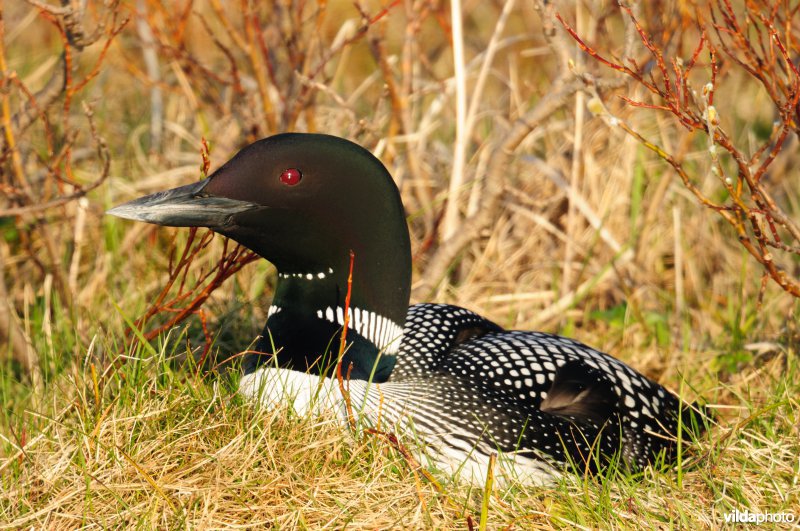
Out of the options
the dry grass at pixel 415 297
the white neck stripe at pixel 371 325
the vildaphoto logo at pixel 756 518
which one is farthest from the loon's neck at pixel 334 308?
the vildaphoto logo at pixel 756 518

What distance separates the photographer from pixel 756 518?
7.42 ft

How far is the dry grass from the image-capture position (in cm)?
226

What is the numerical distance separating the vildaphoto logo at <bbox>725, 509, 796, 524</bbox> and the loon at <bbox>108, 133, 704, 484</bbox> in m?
0.32

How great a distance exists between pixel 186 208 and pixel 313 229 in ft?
1.04

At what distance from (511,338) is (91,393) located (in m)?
1.16

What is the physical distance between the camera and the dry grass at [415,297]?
2.26m

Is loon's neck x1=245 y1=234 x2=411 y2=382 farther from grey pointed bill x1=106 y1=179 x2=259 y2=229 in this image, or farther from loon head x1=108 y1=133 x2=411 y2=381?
grey pointed bill x1=106 y1=179 x2=259 y2=229

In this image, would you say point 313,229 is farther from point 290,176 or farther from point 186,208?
point 186,208

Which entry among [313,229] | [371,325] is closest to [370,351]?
[371,325]

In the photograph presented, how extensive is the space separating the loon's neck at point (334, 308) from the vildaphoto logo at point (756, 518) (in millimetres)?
900

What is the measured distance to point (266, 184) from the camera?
Result: 2.37 m

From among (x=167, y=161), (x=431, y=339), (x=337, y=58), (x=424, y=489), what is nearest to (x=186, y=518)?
(x=424, y=489)

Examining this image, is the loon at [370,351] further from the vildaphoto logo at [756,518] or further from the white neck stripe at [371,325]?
the vildaphoto logo at [756,518]

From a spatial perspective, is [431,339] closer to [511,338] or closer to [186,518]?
[511,338]
